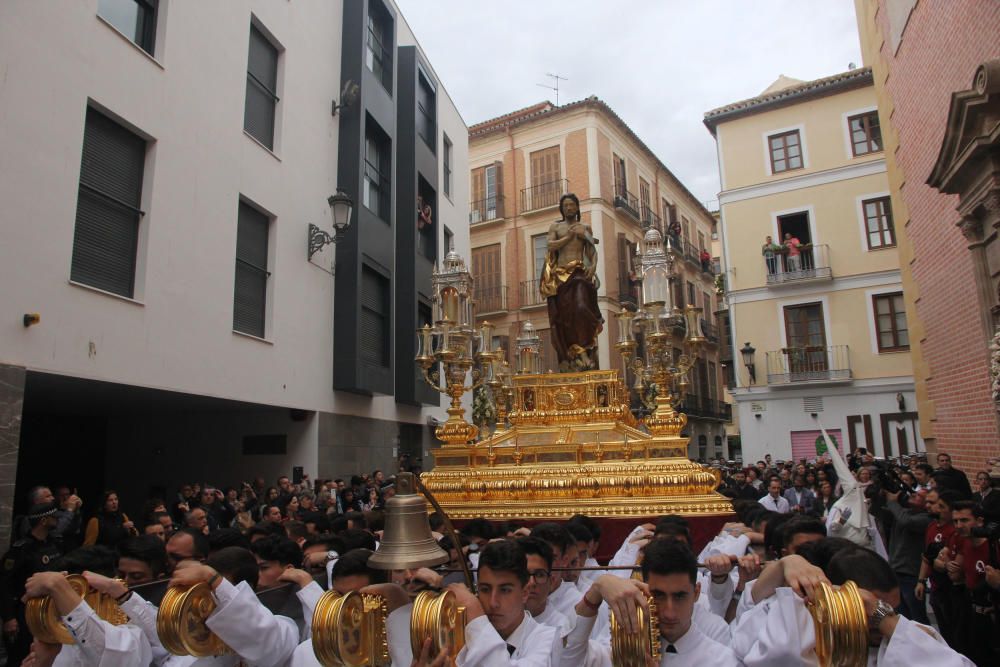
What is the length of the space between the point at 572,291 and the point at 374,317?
8.09m

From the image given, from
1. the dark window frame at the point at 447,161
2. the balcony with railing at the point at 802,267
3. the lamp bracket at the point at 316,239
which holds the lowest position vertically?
the lamp bracket at the point at 316,239

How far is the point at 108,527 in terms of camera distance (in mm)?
6695

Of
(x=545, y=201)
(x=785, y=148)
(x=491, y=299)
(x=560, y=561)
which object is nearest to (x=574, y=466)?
(x=560, y=561)

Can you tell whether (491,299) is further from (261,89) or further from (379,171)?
(261,89)

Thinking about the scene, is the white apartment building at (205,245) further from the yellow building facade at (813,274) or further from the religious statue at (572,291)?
the yellow building facade at (813,274)

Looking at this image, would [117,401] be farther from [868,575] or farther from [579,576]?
[868,575]

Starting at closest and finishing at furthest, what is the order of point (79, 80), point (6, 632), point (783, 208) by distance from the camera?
point (6, 632) < point (79, 80) < point (783, 208)

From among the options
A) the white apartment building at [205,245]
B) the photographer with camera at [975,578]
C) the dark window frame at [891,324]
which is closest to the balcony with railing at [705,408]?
the dark window frame at [891,324]

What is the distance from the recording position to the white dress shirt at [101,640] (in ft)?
8.54

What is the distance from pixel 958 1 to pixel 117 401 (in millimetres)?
12259

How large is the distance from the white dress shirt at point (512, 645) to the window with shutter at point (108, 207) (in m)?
7.23

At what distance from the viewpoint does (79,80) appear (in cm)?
805

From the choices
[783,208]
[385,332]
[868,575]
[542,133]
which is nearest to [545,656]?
[868,575]

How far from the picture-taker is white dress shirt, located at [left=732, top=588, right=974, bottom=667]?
224 centimetres
